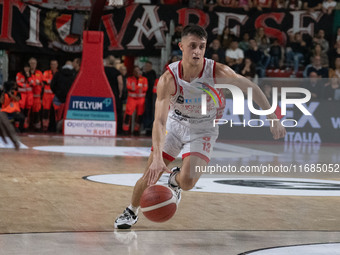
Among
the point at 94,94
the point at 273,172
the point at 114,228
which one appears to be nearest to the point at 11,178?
the point at 114,228

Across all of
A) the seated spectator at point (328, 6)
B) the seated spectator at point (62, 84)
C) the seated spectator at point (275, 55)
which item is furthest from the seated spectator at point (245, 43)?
the seated spectator at point (62, 84)

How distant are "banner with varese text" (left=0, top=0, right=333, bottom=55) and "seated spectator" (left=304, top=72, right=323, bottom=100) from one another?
2182 millimetres

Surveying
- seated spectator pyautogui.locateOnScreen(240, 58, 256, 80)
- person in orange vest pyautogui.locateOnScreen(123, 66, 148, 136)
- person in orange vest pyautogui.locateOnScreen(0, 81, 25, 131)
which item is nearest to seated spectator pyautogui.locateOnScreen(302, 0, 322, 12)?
seated spectator pyautogui.locateOnScreen(240, 58, 256, 80)

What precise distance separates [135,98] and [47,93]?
2.40 m

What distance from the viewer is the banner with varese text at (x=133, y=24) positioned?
17969 mm

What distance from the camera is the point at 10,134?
2920mm

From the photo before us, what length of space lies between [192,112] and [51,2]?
515 inches

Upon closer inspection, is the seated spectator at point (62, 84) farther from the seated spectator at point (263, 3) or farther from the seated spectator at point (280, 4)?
the seated spectator at point (280, 4)

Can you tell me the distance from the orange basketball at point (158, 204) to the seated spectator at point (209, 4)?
46.6ft

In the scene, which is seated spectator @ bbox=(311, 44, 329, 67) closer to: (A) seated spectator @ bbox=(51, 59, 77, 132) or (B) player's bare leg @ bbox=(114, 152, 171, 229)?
(A) seated spectator @ bbox=(51, 59, 77, 132)

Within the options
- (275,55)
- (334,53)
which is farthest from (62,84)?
(334,53)

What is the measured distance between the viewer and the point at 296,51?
18.7 m

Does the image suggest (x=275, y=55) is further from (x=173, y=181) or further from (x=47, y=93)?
(x=173, y=181)

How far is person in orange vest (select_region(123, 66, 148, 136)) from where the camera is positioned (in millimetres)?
18172
